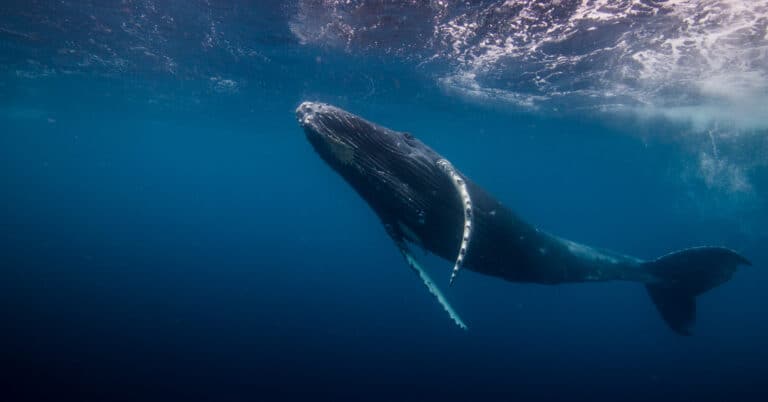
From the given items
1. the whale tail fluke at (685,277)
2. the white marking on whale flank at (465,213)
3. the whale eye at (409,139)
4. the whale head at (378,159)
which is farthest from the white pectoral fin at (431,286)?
the whale tail fluke at (685,277)

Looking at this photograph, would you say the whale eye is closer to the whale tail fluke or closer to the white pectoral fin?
the white pectoral fin

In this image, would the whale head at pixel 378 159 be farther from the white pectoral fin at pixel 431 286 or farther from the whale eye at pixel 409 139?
the white pectoral fin at pixel 431 286

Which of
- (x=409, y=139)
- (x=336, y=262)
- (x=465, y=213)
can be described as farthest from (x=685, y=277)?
(x=336, y=262)

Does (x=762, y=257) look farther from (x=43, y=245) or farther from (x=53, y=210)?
(x=53, y=210)

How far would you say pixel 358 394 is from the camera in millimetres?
12422

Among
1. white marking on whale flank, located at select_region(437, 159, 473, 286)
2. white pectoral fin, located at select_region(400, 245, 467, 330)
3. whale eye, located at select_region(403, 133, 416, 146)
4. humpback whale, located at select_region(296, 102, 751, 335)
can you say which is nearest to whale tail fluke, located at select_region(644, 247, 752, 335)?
humpback whale, located at select_region(296, 102, 751, 335)

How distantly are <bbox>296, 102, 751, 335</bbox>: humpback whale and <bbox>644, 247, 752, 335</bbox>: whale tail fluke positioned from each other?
2.38ft

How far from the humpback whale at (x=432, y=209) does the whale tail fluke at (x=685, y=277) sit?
0.72m

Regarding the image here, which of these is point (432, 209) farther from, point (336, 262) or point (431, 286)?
point (336, 262)

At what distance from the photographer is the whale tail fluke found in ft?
27.7

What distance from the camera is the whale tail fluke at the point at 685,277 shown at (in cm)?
844

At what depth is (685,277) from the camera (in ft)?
29.0

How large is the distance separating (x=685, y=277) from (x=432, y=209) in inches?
294

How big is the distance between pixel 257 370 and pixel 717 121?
1334 inches
